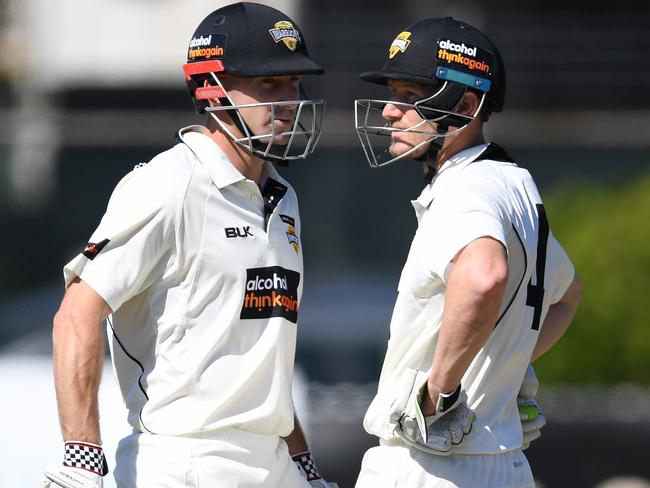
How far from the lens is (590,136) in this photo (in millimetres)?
15406

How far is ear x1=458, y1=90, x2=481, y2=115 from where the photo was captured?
3680 mm

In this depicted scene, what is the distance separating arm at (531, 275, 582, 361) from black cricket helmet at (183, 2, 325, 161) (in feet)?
3.33

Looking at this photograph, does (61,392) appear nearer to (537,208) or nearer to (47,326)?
(537,208)

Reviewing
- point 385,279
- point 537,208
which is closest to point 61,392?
point 537,208

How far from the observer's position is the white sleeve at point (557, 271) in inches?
147

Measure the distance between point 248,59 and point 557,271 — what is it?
1175 millimetres

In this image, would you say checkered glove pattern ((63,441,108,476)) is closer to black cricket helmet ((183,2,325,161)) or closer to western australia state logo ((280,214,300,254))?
western australia state logo ((280,214,300,254))

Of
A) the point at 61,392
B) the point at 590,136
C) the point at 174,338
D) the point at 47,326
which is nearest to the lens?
the point at 61,392

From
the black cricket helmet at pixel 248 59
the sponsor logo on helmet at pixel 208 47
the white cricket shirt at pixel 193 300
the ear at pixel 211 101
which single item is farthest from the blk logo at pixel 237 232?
the sponsor logo on helmet at pixel 208 47

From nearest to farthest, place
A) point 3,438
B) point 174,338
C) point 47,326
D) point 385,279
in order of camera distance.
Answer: point 174,338
point 3,438
point 47,326
point 385,279

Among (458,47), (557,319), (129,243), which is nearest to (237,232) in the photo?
(129,243)

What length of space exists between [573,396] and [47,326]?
5.75 metres

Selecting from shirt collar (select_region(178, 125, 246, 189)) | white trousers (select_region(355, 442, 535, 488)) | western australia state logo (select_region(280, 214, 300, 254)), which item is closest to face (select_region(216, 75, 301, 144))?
shirt collar (select_region(178, 125, 246, 189))

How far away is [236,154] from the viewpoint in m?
3.55
